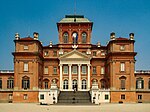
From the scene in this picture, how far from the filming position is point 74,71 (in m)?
70.8

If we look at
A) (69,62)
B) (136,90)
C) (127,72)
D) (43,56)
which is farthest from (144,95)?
(43,56)

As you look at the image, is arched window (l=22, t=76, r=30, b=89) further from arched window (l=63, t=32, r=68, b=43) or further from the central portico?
arched window (l=63, t=32, r=68, b=43)

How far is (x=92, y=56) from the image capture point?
72125mm

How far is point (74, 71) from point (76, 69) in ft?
2.01

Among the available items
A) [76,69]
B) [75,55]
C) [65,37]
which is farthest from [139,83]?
[65,37]

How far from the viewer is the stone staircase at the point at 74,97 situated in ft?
187

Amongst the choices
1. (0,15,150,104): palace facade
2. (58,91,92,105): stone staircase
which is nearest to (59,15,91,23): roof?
(0,15,150,104): palace facade

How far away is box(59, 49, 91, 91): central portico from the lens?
70062mm

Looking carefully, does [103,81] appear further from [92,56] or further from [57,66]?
[57,66]

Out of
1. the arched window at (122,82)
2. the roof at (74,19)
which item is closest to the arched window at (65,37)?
the roof at (74,19)

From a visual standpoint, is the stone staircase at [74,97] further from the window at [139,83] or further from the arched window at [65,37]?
the arched window at [65,37]

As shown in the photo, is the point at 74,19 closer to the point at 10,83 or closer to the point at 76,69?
the point at 76,69

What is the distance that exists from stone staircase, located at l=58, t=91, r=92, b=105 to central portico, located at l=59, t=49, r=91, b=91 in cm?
435

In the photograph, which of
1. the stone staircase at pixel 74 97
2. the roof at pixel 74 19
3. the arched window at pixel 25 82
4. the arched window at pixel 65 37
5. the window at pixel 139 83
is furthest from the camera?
the roof at pixel 74 19
